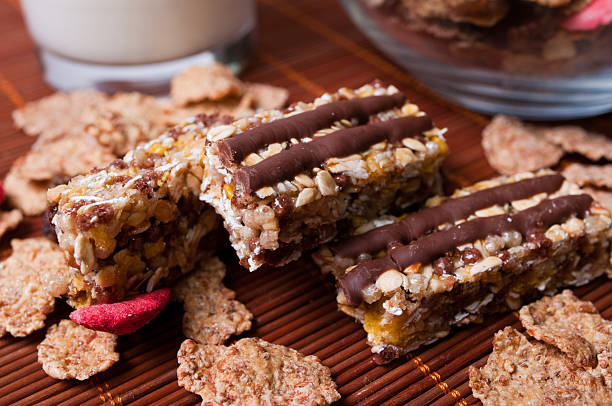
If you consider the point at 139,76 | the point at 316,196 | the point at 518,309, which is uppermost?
the point at 316,196

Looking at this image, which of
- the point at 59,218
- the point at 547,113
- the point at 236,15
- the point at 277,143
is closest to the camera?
the point at 59,218

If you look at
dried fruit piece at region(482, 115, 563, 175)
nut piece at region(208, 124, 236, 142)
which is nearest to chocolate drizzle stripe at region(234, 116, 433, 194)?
nut piece at region(208, 124, 236, 142)

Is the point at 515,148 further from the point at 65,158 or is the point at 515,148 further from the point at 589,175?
the point at 65,158

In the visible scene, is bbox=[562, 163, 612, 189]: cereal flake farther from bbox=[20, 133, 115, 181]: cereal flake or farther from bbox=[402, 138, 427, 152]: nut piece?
bbox=[20, 133, 115, 181]: cereal flake

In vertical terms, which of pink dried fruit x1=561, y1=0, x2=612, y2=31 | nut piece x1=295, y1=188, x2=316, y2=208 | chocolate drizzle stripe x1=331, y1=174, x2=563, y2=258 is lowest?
chocolate drizzle stripe x1=331, y1=174, x2=563, y2=258

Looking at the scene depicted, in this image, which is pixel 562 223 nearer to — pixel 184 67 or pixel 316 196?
pixel 316 196

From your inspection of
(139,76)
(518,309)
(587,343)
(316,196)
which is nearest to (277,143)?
(316,196)

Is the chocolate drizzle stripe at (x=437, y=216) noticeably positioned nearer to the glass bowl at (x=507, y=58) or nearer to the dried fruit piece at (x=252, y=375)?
the dried fruit piece at (x=252, y=375)
